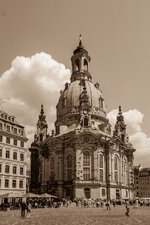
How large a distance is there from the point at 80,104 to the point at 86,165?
831 inches

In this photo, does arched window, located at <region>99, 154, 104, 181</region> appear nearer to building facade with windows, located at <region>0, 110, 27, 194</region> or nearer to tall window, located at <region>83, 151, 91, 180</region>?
tall window, located at <region>83, 151, 91, 180</region>

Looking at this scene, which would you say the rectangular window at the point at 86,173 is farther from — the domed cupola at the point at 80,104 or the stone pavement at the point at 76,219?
the stone pavement at the point at 76,219

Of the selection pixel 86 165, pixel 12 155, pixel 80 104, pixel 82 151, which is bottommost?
pixel 86 165

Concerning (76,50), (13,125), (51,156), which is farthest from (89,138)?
(76,50)

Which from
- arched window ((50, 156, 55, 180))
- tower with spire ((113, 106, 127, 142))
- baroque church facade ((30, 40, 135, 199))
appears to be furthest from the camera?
tower with spire ((113, 106, 127, 142))

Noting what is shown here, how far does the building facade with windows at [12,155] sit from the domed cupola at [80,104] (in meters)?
31.1

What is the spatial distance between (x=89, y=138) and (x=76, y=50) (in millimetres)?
46424

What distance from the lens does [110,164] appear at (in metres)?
98.0

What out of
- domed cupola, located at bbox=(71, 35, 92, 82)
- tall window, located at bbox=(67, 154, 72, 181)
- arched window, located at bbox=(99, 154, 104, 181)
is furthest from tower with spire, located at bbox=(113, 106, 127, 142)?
tall window, located at bbox=(67, 154, 72, 181)

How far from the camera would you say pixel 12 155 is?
68.2 metres

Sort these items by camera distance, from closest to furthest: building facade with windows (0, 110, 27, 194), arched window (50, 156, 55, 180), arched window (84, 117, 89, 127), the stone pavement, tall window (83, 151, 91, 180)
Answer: the stone pavement → building facade with windows (0, 110, 27, 194) → tall window (83, 151, 91, 180) → arched window (84, 117, 89, 127) → arched window (50, 156, 55, 180)

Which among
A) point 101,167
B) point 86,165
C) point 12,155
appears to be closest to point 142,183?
point 101,167

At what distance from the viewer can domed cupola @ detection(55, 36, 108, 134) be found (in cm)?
10512

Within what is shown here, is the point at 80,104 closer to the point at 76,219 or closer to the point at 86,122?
the point at 86,122
